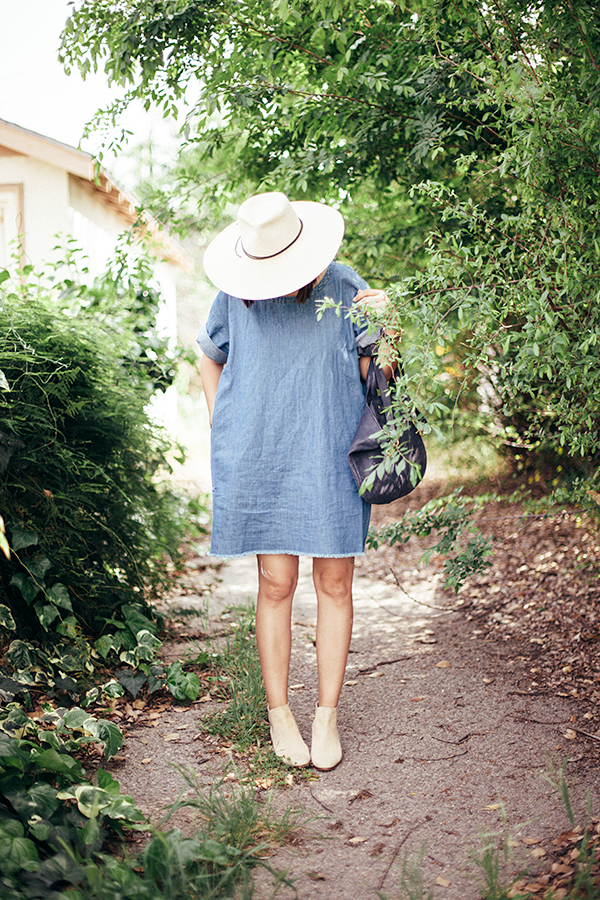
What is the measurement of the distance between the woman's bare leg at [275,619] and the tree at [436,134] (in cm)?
83

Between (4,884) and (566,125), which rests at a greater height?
(566,125)

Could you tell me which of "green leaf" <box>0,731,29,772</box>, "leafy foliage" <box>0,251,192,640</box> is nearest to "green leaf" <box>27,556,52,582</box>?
"leafy foliage" <box>0,251,192,640</box>

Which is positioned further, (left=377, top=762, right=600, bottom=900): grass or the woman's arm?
the woman's arm

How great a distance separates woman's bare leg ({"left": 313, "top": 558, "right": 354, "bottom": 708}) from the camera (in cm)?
252

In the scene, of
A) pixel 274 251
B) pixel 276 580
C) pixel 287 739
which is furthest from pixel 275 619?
pixel 274 251

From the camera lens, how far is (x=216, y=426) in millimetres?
2521

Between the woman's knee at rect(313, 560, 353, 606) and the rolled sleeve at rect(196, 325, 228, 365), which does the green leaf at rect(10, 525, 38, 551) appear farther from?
the woman's knee at rect(313, 560, 353, 606)

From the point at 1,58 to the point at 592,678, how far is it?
2104cm

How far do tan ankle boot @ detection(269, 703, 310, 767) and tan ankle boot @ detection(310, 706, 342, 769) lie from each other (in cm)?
4

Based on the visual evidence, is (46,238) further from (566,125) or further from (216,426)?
(566,125)

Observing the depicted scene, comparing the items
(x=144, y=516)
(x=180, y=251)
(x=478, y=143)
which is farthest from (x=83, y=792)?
(x=180, y=251)

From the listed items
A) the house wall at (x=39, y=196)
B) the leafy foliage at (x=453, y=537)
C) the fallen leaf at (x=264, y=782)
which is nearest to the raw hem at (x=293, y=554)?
the leafy foliage at (x=453, y=537)

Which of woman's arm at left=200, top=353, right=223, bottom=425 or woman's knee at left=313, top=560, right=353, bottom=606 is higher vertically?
woman's arm at left=200, top=353, right=223, bottom=425

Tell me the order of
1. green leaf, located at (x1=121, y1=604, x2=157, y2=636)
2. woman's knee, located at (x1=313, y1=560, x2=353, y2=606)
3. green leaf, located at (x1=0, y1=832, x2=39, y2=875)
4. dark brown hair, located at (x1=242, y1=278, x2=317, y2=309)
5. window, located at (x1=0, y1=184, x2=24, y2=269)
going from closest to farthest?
1. green leaf, located at (x1=0, y1=832, x2=39, y2=875)
2. dark brown hair, located at (x1=242, y1=278, x2=317, y2=309)
3. woman's knee, located at (x1=313, y1=560, x2=353, y2=606)
4. green leaf, located at (x1=121, y1=604, x2=157, y2=636)
5. window, located at (x1=0, y1=184, x2=24, y2=269)
